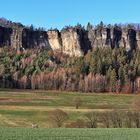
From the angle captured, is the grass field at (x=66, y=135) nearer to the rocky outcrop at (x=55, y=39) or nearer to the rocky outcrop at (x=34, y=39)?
the rocky outcrop at (x=55, y=39)

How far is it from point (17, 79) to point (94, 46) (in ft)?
171

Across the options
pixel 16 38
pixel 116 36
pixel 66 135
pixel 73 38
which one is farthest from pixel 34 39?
pixel 66 135

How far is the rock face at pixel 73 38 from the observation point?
607ft

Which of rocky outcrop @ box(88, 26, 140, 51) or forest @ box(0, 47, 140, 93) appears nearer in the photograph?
forest @ box(0, 47, 140, 93)

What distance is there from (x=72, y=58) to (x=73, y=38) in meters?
18.0

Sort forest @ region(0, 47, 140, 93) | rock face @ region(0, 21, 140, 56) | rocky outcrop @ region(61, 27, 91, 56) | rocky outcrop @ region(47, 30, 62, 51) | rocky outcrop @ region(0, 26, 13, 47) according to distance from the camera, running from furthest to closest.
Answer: rocky outcrop @ region(0, 26, 13, 47), rocky outcrop @ region(47, 30, 62, 51), rock face @ region(0, 21, 140, 56), rocky outcrop @ region(61, 27, 91, 56), forest @ region(0, 47, 140, 93)

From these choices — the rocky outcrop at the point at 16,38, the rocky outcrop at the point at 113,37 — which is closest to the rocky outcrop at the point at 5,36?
the rocky outcrop at the point at 16,38

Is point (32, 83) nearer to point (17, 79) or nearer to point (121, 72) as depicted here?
point (17, 79)

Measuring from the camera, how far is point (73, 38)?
186 meters

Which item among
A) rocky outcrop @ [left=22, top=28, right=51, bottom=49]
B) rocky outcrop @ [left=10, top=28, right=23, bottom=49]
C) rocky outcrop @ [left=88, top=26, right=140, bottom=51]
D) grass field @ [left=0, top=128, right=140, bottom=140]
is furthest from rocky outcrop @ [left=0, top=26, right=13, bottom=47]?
grass field @ [left=0, top=128, right=140, bottom=140]

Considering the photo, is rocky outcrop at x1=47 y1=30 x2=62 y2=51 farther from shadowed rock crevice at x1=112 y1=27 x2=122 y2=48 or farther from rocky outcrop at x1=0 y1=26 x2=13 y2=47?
shadowed rock crevice at x1=112 y1=27 x2=122 y2=48

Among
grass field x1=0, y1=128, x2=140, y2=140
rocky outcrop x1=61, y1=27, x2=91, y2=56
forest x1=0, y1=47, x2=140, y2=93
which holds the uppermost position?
rocky outcrop x1=61, y1=27, x2=91, y2=56

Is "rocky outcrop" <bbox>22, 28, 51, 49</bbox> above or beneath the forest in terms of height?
above

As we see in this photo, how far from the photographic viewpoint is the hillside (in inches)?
5369
